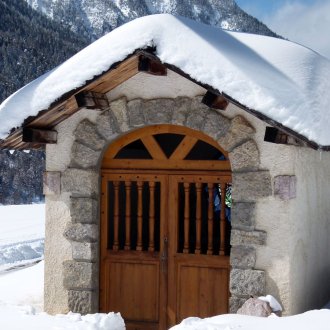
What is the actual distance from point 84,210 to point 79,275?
734 mm

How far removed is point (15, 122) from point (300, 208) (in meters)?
3.13

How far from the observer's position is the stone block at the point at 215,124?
243 inches

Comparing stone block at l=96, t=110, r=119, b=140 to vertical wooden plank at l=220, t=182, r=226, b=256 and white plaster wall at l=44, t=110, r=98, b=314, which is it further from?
vertical wooden plank at l=220, t=182, r=226, b=256

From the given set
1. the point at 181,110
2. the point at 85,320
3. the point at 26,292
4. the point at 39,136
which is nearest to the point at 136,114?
the point at 181,110

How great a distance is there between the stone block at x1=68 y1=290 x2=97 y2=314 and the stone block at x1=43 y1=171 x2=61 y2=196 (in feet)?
3.76

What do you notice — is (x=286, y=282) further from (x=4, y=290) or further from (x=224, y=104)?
(x=4, y=290)

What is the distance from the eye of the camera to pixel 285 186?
593 centimetres

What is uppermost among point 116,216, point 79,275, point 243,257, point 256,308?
point 116,216

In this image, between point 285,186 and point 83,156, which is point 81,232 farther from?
point 285,186

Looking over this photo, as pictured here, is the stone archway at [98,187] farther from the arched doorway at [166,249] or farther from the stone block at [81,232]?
the arched doorway at [166,249]

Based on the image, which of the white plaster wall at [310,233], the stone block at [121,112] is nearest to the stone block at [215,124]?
the white plaster wall at [310,233]

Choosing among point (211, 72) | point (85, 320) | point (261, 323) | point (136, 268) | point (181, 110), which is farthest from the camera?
point (136, 268)

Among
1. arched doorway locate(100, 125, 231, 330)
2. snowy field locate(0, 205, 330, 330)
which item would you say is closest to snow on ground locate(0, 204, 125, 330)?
snowy field locate(0, 205, 330, 330)

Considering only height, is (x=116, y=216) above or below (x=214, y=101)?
below
